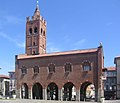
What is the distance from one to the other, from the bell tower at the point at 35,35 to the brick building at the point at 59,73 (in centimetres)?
1621

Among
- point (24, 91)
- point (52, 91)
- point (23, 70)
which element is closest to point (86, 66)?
point (52, 91)

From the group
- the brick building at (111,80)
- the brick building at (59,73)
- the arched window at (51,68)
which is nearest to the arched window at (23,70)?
the brick building at (59,73)

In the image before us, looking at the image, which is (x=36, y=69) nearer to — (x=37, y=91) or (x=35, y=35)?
(x=37, y=91)

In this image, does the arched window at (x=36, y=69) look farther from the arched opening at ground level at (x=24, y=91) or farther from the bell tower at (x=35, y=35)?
the bell tower at (x=35, y=35)

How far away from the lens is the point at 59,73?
61594mm

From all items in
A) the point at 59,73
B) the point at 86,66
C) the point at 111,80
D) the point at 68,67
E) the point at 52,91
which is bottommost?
the point at 52,91

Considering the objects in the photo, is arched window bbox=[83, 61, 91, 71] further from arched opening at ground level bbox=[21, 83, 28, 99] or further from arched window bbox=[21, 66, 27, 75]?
arched opening at ground level bbox=[21, 83, 28, 99]

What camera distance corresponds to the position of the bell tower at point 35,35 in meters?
85.1

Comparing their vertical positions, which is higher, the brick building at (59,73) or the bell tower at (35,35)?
the bell tower at (35,35)

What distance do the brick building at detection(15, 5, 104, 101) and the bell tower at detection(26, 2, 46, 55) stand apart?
16.2 m

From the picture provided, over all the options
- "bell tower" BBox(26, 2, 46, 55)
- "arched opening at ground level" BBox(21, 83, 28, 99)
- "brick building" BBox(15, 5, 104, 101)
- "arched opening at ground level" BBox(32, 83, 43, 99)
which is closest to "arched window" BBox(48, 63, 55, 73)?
"brick building" BBox(15, 5, 104, 101)

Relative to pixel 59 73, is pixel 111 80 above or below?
below

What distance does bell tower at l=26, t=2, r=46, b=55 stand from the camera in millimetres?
85062

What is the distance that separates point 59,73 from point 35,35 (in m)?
27.8
